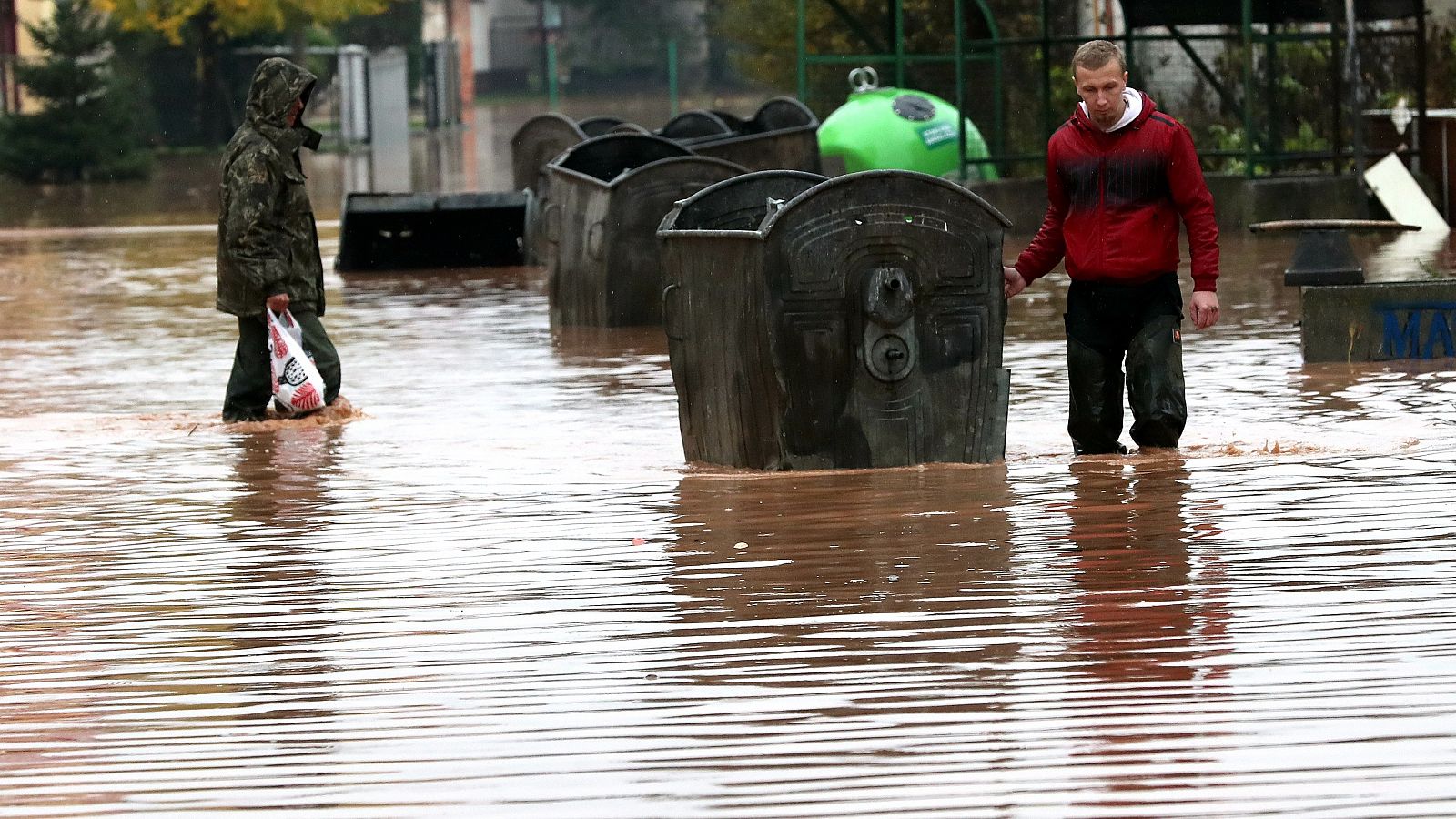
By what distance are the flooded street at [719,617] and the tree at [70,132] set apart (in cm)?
2709

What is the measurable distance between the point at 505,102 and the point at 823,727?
66.7 metres

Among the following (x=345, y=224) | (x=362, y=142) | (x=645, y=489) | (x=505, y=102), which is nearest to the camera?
(x=645, y=489)

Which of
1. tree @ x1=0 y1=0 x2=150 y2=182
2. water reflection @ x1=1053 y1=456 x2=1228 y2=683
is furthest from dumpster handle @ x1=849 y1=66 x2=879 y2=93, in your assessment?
water reflection @ x1=1053 y1=456 x2=1228 y2=683

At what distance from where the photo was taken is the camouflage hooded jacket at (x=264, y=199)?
10.8 m

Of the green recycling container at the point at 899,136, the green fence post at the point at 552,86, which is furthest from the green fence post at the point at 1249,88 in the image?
the green fence post at the point at 552,86

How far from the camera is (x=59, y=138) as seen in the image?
37.2 metres

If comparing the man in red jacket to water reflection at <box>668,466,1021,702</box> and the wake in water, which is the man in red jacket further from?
the wake in water

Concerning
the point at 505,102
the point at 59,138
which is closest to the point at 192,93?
the point at 59,138

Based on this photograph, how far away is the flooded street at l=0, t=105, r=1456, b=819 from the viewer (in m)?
4.90

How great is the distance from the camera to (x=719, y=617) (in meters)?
6.34

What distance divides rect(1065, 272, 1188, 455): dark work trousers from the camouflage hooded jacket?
148 inches

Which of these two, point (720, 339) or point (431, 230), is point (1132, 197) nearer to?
point (720, 339)

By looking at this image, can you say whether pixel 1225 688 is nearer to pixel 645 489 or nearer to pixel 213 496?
pixel 645 489

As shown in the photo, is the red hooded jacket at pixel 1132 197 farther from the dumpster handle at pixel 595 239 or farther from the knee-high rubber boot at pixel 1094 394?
the dumpster handle at pixel 595 239
